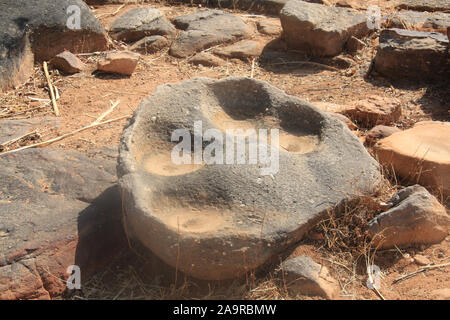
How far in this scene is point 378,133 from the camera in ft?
12.6

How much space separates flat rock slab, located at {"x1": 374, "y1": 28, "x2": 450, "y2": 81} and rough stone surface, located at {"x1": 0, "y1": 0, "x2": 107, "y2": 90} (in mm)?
2976

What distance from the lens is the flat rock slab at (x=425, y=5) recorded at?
6449 mm

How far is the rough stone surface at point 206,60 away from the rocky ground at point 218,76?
0.7 inches

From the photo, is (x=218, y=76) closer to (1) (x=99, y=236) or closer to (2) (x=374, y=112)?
(2) (x=374, y=112)

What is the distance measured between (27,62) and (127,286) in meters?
3.37

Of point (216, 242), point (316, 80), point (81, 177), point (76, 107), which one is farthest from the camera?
point (316, 80)

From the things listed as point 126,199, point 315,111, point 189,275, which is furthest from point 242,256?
point 315,111

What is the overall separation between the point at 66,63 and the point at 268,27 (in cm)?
236

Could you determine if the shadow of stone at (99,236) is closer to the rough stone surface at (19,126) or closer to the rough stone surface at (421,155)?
the rough stone surface at (19,126)

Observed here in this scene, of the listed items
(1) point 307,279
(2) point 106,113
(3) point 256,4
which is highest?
(3) point 256,4

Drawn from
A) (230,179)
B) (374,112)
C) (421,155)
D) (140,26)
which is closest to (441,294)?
(421,155)

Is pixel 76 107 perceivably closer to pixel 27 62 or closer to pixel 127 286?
pixel 27 62

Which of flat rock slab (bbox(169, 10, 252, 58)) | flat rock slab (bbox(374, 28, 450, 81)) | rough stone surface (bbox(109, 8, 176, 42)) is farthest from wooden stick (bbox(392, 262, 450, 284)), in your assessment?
rough stone surface (bbox(109, 8, 176, 42))

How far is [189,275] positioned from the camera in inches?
100
